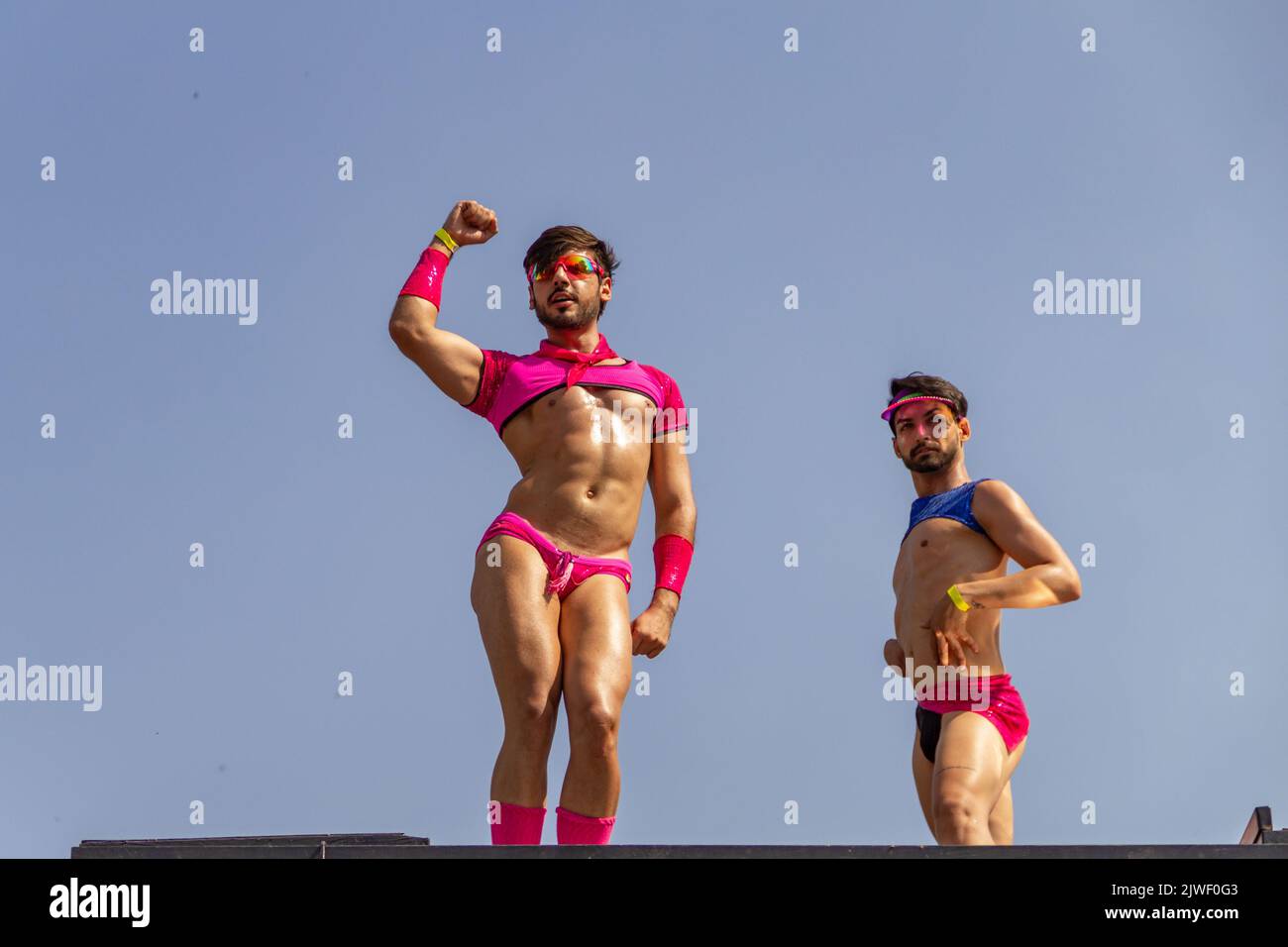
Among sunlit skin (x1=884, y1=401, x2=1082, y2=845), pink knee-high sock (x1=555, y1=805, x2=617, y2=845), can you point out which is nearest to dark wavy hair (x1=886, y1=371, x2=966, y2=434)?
sunlit skin (x1=884, y1=401, x2=1082, y2=845)

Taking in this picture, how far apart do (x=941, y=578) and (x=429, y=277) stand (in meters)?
2.64

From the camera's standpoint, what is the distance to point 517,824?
7.26 metres

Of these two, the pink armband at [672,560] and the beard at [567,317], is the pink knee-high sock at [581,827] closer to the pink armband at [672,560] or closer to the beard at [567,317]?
the pink armband at [672,560]

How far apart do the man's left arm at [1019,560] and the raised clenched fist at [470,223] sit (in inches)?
100

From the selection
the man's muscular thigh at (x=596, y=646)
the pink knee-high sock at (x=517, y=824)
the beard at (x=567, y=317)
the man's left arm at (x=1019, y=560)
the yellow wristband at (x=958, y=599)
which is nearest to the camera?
the pink knee-high sock at (x=517, y=824)

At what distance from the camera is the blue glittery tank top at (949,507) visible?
8.12m

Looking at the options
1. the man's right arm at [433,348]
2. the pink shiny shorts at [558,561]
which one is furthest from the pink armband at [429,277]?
the pink shiny shorts at [558,561]

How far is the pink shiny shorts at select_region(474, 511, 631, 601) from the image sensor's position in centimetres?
768

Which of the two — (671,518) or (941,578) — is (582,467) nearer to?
(671,518)

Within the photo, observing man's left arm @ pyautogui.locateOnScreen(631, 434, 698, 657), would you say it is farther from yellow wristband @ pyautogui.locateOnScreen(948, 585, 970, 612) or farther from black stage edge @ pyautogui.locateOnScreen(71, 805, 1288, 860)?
black stage edge @ pyautogui.locateOnScreen(71, 805, 1288, 860)

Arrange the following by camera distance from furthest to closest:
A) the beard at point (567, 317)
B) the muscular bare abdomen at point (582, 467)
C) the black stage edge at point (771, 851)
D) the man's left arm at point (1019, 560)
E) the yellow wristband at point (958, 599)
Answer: the beard at point (567, 317) < the muscular bare abdomen at point (582, 467) < the yellow wristband at point (958, 599) < the man's left arm at point (1019, 560) < the black stage edge at point (771, 851)

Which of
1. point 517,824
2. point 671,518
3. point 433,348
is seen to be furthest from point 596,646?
point 433,348

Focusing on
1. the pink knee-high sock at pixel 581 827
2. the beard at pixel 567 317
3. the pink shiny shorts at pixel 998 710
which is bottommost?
the pink knee-high sock at pixel 581 827
